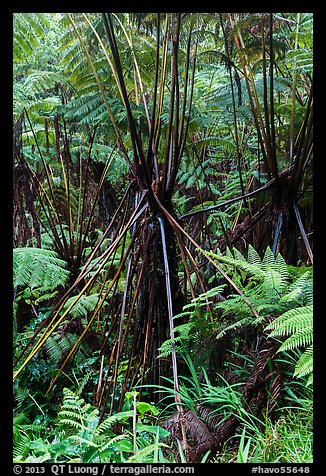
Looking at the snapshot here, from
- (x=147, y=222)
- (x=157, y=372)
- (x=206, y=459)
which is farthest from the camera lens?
(x=147, y=222)

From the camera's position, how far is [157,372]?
5.79 feet

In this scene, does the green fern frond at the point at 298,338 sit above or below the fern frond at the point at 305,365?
above

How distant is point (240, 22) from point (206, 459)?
2087mm

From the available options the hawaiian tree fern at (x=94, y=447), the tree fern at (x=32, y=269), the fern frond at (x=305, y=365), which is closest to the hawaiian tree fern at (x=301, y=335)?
the fern frond at (x=305, y=365)

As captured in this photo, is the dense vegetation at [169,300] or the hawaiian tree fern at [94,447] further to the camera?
the dense vegetation at [169,300]

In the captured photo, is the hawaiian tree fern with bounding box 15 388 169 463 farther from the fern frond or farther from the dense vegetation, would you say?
the fern frond

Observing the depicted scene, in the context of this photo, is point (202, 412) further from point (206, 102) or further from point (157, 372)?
point (206, 102)

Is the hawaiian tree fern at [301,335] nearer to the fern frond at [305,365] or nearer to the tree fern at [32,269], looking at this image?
the fern frond at [305,365]

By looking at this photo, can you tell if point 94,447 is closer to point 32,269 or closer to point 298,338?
point 298,338

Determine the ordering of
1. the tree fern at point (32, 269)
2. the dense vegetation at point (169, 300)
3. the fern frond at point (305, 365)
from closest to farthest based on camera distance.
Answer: the fern frond at point (305, 365) < the dense vegetation at point (169, 300) < the tree fern at point (32, 269)

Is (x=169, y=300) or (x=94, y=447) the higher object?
(x=169, y=300)

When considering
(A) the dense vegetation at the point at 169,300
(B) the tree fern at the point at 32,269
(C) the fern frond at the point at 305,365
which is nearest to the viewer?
(C) the fern frond at the point at 305,365

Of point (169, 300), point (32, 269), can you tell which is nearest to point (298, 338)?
point (169, 300)
